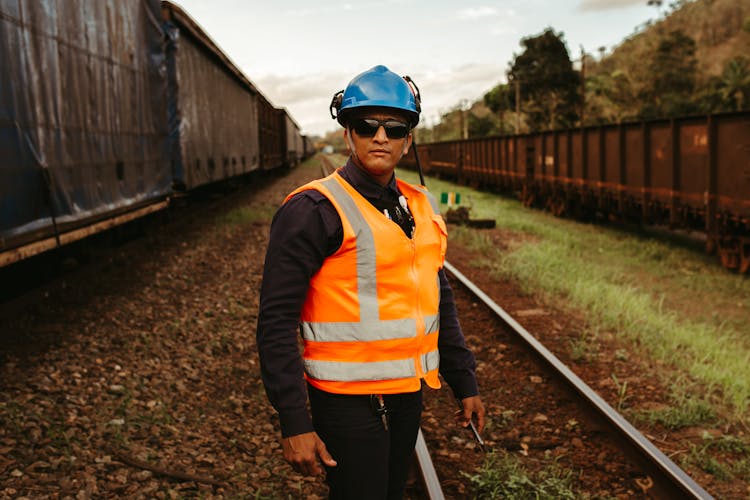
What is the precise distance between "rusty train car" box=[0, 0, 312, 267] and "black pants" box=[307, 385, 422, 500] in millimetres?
3706

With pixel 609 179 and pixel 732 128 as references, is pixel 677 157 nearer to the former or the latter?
pixel 732 128

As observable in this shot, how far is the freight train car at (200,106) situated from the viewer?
9.66 m

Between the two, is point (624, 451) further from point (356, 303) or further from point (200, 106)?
point (200, 106)

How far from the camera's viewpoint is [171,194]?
9.79m

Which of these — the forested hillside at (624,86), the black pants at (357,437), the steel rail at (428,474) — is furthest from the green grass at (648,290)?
the forested hillside at (624,86)

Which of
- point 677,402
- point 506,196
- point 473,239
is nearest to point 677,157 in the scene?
point 473,239

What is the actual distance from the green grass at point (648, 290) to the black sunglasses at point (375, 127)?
4.02m

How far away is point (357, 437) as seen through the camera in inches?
79.1

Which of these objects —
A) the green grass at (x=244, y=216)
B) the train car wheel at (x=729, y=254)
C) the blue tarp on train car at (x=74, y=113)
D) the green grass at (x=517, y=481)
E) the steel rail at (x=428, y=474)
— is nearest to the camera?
the steel rail at (x=428, y=474)

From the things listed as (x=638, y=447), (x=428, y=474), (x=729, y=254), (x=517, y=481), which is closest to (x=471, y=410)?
(x=428, y=474)

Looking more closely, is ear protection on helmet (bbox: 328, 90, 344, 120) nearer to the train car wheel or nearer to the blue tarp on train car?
the blue tarp on train car

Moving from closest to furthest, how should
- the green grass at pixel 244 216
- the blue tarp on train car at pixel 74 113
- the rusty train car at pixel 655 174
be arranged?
the blue tarp on train car at pixel 74 113, the rusty train car at pixel 655 174, the green grass at pixel 244 216

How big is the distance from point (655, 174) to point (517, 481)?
979 cm

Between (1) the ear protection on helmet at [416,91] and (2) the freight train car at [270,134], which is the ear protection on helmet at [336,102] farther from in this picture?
(2) the freight train car at [270,134]
